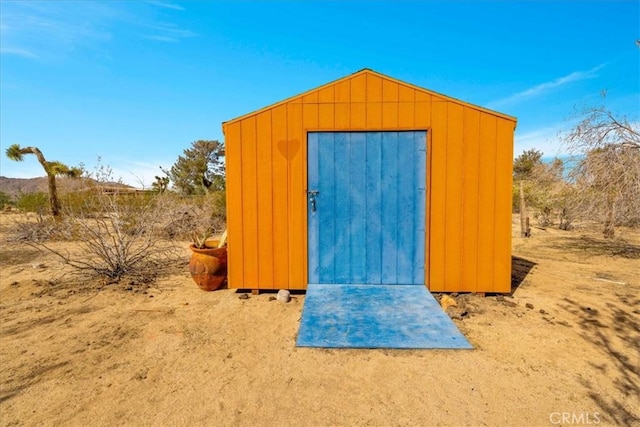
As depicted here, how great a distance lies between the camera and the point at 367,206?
4.21 m

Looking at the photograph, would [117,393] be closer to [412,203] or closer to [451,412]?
[451,412]

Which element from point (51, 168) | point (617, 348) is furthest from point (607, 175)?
point (51, 168)

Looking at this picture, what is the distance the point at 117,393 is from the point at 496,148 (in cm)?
463

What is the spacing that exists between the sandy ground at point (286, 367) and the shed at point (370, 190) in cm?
58

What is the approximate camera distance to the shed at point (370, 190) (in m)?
4.04

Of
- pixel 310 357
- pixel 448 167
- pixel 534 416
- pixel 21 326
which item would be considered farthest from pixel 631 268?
pixel 21 326

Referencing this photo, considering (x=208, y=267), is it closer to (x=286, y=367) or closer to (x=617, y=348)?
(x=286, y=367)

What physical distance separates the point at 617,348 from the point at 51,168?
14876 mm

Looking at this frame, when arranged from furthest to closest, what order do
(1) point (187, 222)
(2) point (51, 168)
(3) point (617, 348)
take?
1. (2) point (51, 168)
2. (1) point (187, 222)
3. (3) point (617, 348)

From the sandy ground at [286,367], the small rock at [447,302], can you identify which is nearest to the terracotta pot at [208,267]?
the sandy ground at [286,367]

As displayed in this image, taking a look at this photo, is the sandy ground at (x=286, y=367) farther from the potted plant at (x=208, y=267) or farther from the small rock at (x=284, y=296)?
the potted plant at (x=208, y=267)

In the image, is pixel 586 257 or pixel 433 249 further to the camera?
pixel 586 257

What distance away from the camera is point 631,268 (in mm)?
5566

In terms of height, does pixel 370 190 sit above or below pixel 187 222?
above
